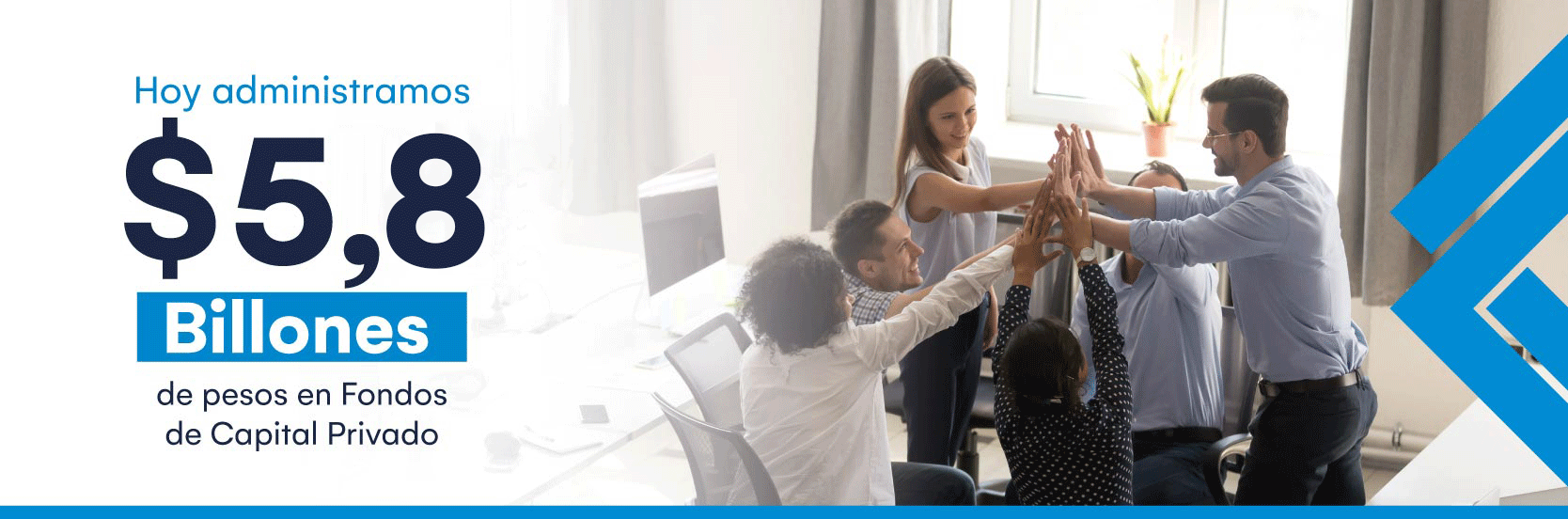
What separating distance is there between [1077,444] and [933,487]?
0.48 metres

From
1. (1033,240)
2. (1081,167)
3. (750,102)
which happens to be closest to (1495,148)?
(1081,167)

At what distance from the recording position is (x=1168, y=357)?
9.47 feet

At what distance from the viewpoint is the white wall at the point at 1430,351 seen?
3.71 meters

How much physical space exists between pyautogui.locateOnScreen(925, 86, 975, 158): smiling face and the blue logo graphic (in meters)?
1.20

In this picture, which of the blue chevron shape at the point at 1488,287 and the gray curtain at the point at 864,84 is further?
the gray curtain at the point at 864,84

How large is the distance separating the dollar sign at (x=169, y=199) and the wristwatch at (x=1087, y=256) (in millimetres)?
1986

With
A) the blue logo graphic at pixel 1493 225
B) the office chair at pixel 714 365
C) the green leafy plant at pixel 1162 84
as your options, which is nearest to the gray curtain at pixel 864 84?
the green leafy plant at pixel 1162 84

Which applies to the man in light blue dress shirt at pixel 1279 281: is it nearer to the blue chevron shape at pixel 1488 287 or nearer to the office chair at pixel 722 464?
the blue chevron shape at pixel 1488 287

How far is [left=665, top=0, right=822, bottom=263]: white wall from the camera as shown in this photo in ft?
15.7

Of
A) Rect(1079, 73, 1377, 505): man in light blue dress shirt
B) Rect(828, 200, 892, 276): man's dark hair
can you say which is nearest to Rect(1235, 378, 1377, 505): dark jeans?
Rect(1079, 73, 1377, 505): man in light blue dress shirt

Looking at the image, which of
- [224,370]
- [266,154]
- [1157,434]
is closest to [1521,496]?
[1157,434]

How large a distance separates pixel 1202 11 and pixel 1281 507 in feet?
7.36

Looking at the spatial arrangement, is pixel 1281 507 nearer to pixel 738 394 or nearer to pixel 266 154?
pixel 738 394

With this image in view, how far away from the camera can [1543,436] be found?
279 centimetres
